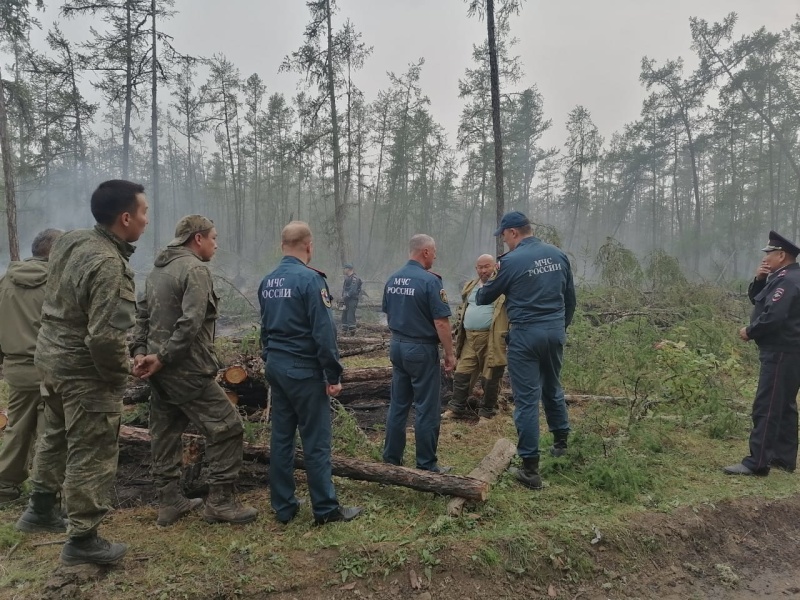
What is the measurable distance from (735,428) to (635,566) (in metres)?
3.35

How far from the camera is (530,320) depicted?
171 inches

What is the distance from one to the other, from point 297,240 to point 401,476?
2.07 m

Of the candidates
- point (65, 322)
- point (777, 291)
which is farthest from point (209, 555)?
point (777, 291)

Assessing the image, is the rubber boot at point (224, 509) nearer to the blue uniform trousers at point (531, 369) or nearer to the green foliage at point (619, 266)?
the blue uniform trousers at point (531, 369)

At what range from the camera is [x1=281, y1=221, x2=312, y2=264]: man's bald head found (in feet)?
11.5

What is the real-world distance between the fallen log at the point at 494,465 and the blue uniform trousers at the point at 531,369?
10.6 inches

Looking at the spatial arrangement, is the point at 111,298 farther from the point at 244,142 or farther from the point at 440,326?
the point at 244,142

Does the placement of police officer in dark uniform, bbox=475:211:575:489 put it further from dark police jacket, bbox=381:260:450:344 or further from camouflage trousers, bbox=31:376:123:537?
camouflage trousers, bbox=31:376:123:537

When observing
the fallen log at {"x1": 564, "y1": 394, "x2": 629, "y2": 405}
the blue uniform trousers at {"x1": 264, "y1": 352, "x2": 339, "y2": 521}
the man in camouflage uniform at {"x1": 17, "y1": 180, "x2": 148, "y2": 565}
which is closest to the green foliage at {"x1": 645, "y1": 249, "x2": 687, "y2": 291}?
the fallen log at {"x1": 564, "y1": 394, "x2": 629, "y2": 405}

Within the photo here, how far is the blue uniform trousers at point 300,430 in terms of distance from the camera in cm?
332

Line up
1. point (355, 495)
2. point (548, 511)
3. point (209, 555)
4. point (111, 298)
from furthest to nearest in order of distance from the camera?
1. point (355, 495)
2. point (548, 511)
3. point (209, 555)
4. point (111, 298)

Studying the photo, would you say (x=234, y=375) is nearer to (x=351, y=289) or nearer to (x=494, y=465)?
(x=494, y=465)

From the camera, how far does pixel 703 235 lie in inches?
1247

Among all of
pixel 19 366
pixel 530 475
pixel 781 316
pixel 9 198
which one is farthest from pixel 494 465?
pixel 9 198
